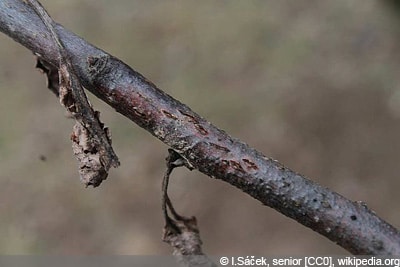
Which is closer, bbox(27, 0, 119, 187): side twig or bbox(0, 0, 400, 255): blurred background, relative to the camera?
bbox(27, 0, 119, 187): side twig

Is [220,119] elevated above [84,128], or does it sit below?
above

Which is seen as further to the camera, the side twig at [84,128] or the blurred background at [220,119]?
the blurred background at [220,119]

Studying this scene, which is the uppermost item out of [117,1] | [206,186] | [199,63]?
[117,1]

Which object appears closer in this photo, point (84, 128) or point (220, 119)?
point (84, 128)

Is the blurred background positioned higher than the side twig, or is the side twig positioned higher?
the blurred background

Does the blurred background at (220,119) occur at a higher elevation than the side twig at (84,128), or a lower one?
higher

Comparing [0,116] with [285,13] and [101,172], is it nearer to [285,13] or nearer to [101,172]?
[285,13]

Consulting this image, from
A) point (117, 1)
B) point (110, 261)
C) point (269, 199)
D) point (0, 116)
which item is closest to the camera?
point (269, 199)

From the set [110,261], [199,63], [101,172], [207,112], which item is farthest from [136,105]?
[199,63]
